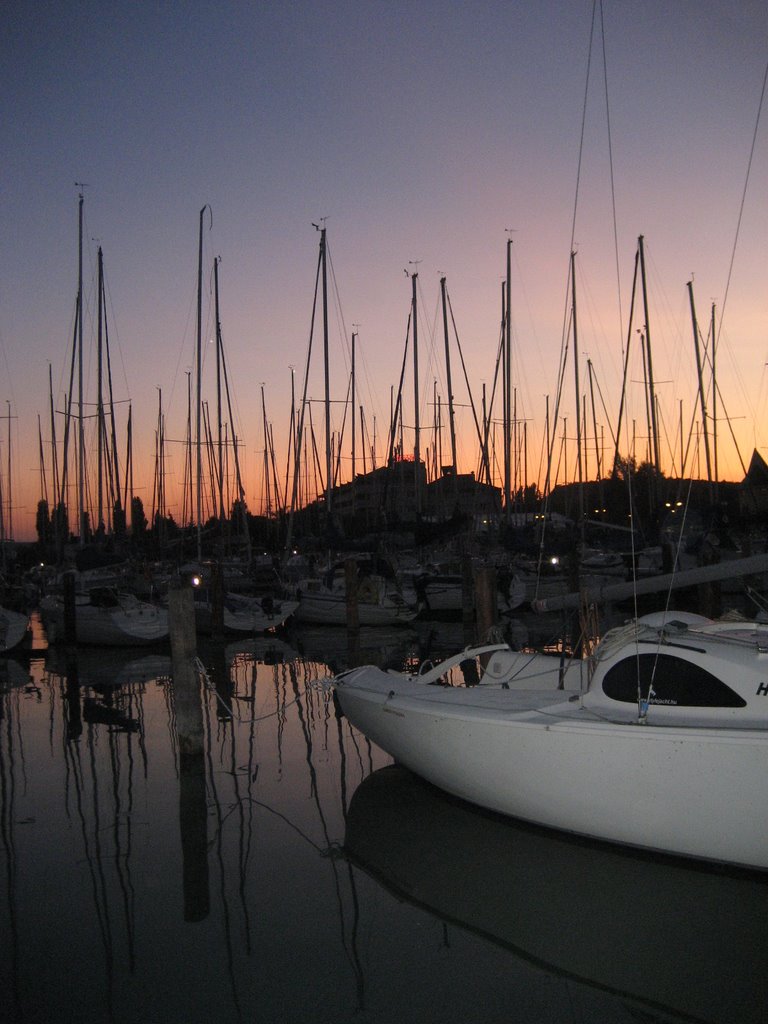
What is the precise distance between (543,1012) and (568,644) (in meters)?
16.4

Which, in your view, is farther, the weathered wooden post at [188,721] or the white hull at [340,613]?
the white hull at [340,613]

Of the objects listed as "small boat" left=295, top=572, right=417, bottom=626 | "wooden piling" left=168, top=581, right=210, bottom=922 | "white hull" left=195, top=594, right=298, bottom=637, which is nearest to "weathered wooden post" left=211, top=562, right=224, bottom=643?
"white hull" left=195, top=594, right=298, bottom=637

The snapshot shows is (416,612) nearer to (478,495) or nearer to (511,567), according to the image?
(511,567)

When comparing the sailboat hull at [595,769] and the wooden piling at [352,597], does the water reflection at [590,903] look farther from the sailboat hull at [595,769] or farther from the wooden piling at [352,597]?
the wooden piling at [352,597]

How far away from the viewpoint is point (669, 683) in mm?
7254

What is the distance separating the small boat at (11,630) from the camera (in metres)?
20.9

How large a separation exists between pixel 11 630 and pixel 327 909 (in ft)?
55.5

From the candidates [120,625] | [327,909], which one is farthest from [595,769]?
[120,625]

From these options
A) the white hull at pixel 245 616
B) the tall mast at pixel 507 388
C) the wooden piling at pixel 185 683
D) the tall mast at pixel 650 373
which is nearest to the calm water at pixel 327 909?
the wooden piling at pixel 185 683

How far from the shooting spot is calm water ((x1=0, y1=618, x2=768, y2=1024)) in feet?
17.4

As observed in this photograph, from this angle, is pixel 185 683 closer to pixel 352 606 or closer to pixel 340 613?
pixel 352 606

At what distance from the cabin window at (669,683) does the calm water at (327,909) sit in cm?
135

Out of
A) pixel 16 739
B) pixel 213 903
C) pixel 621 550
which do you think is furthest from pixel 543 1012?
pixel 621 550

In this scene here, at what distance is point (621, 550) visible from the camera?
32.9m
